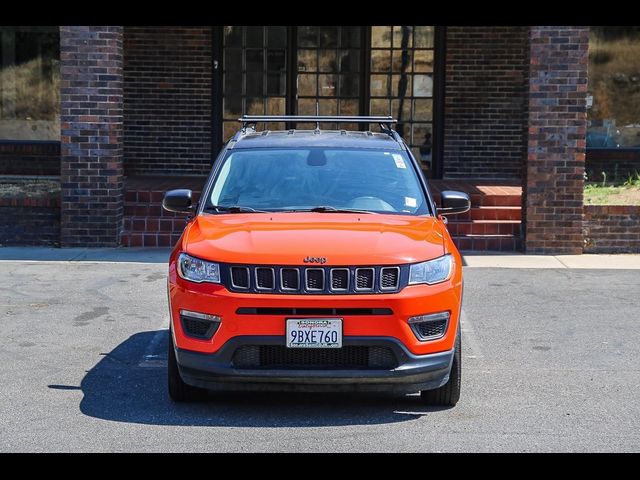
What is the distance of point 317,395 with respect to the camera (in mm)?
6934

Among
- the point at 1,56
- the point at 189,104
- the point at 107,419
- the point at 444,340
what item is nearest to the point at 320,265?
the point at 444,340

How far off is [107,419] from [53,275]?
17.5ft

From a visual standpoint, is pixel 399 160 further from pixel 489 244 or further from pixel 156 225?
pixel 156 225

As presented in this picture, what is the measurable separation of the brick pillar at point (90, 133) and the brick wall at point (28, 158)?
12.3ft

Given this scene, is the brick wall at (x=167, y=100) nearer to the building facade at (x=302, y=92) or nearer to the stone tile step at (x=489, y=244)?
the building facade at (x=302, y=92)

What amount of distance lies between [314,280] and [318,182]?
4.50 ft

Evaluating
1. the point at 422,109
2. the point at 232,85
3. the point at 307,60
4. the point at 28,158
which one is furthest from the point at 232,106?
the point at 28,158

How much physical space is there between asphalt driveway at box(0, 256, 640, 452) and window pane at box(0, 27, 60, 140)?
6.76 metres

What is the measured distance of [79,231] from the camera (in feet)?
43.4

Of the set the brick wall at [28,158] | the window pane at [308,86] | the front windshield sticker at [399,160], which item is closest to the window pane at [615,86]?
the window pane at [308,86]

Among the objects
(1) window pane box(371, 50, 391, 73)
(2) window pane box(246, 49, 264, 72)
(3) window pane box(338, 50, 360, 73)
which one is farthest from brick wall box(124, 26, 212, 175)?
(1) window pane box(371, 50, 391, 73)

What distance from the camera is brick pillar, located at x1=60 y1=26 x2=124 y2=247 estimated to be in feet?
43.0

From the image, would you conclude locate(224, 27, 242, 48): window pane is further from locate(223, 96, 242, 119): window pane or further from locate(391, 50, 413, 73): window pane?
locate(391, 50, 413, 73): window pane

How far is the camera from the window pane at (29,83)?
17.0 m
